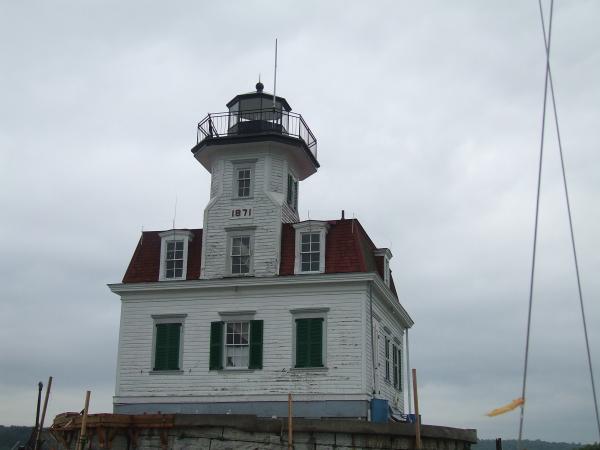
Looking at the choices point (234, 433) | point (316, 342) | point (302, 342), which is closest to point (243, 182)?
point (302, 342)

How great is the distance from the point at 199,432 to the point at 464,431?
25.5 feet

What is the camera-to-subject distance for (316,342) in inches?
1037

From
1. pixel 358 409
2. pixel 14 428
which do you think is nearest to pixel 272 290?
pixel 358 409

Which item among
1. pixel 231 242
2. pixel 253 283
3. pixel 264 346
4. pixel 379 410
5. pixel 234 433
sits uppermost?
pixel 231 242

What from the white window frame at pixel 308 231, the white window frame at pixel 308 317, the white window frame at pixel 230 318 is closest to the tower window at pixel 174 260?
the white window frame at pixel 230 318

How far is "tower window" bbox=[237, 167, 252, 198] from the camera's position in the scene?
96.8ft

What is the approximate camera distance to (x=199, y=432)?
21.9 m

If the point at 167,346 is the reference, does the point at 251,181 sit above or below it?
A: above

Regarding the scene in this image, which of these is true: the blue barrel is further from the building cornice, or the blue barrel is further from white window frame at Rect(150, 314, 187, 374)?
white window frame at Rect(150, 314, 187, 374)

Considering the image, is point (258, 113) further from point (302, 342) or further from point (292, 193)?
point (302, 342)

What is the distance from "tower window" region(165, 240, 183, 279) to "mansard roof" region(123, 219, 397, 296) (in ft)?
1.01

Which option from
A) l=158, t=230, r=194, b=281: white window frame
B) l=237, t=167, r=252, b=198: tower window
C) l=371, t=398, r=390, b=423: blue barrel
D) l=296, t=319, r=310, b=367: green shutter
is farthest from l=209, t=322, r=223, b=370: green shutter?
l=371, t=398, r=390, b=423: blue barrel

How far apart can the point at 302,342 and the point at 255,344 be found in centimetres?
160

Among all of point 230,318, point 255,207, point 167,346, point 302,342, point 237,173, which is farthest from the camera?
point 237,173
